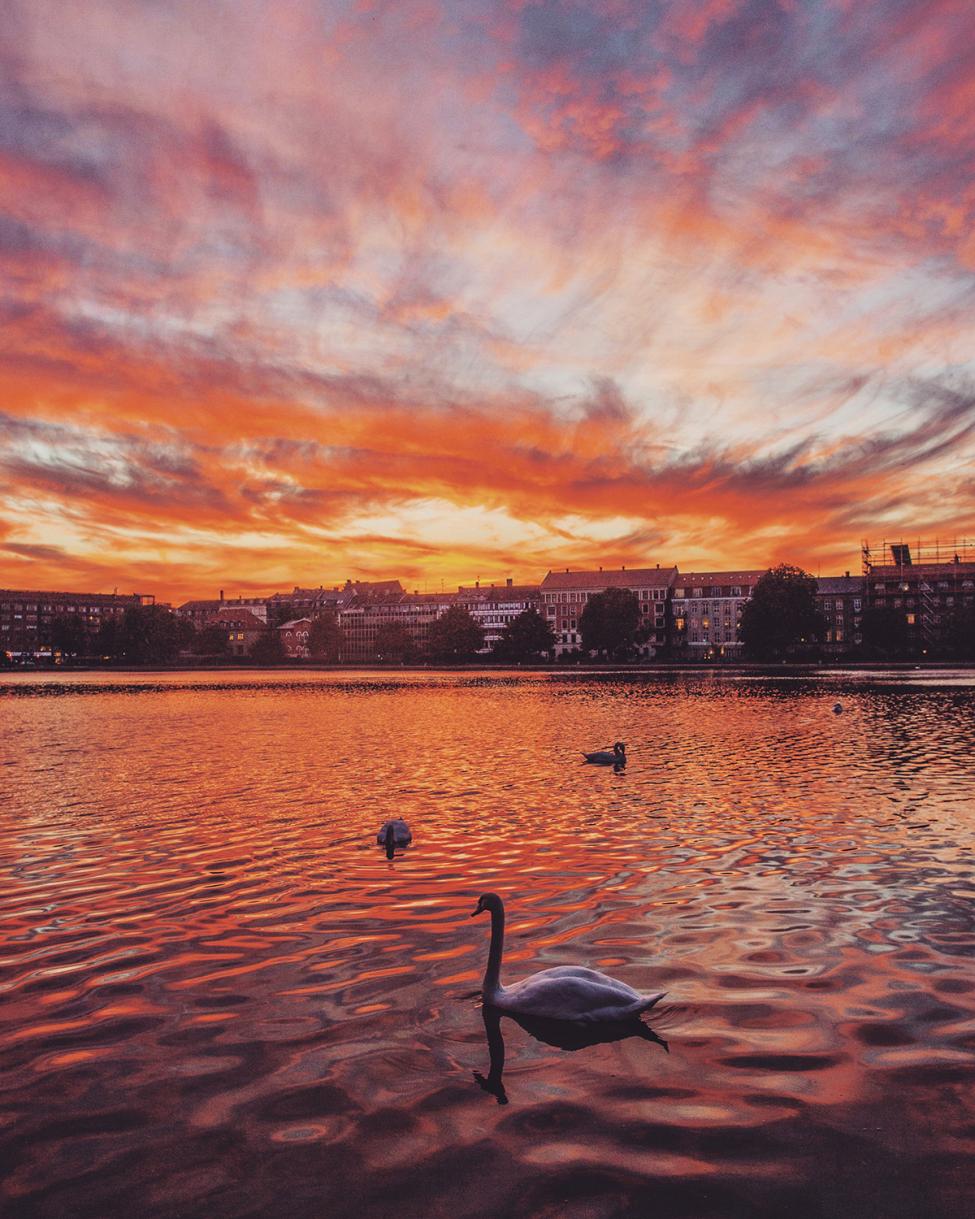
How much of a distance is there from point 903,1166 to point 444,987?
4.66 meters

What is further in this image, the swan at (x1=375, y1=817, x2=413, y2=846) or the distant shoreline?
the distant shoreline

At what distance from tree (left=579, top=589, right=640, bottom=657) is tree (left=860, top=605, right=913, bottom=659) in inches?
1707

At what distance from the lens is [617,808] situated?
2028 cm

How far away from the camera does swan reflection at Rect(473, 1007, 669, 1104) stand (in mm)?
8141

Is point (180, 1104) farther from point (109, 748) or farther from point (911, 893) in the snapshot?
point (109, 748)

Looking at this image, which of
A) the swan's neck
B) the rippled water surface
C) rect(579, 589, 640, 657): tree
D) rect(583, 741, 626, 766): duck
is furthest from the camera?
rect(579, 589, 640, 657): tree

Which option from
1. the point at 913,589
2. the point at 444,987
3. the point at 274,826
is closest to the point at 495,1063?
the point at 444,987

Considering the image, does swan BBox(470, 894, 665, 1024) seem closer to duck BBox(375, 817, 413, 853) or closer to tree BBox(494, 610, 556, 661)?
duck BBox(375, 817, 413, 853)

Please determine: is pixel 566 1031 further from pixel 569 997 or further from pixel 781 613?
pixel 781 613

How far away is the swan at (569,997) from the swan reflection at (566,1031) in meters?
0.08

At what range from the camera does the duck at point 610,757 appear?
88.9 ft

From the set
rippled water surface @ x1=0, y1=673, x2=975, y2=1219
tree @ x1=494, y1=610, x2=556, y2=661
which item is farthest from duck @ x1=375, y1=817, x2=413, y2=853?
tree @ x1=494, y1=610, x2=556, y2=661

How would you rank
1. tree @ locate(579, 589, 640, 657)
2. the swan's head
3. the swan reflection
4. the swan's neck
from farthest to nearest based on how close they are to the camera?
tree @ locate(579, 589, 640, 657) < the swan's head < the swan's neck < the swan reflection

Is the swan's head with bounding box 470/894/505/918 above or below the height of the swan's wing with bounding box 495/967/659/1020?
above
